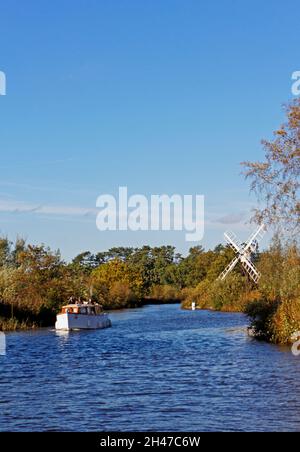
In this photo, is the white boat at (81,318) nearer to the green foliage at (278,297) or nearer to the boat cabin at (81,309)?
the boat cabin at (81,309)

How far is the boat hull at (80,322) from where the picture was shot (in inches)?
1972

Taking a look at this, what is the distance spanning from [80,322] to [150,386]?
98.6 feet

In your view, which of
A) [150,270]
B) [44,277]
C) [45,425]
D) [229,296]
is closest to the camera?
[45,425]

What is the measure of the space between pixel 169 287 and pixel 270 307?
9191 centimetres

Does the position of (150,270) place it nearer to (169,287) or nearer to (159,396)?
(169,287)

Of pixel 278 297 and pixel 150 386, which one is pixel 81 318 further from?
pixel 150 386

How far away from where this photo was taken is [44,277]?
60375 mm

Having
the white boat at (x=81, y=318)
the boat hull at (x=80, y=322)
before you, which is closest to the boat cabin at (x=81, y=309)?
the white boat at (x=81, y=318)

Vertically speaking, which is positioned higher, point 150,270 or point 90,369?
point 150,270

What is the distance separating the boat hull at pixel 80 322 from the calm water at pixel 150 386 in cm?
1057

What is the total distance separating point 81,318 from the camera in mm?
52062

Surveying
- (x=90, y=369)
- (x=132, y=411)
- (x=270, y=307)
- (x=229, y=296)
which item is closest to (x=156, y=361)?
(x=90, y=369)

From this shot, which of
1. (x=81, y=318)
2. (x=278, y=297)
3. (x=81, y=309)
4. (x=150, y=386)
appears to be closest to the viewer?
(x=150, y=386)

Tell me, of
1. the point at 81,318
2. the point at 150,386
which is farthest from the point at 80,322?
the point at 150,386
